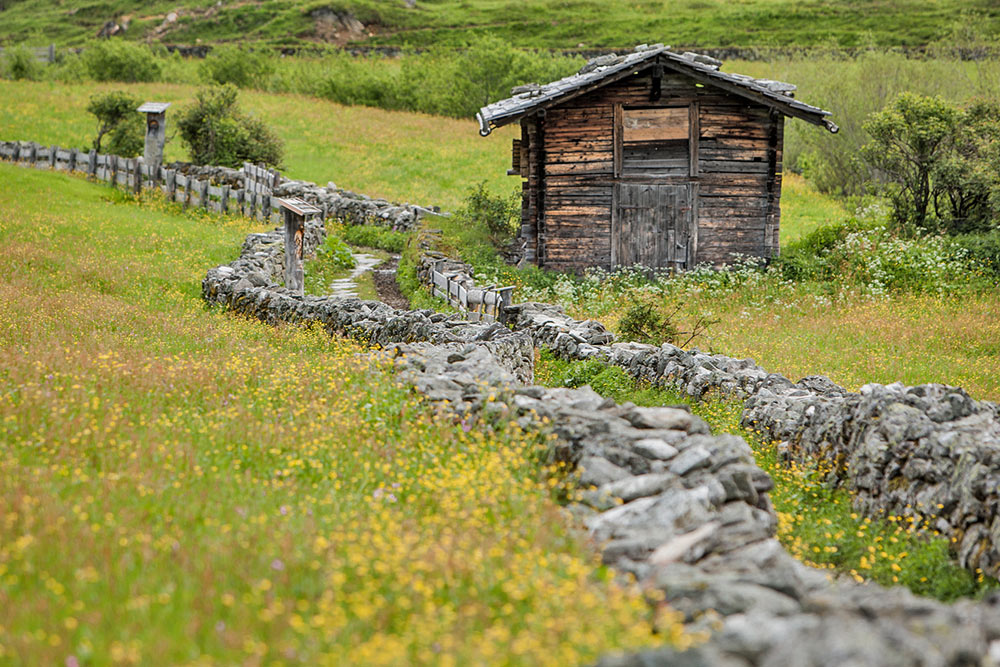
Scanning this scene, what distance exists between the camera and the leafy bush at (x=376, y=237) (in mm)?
27609

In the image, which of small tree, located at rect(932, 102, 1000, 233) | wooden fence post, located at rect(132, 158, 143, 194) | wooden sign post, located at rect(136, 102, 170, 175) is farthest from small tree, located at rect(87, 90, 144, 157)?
small tree, located at rect(932, 102, 1000, 233)

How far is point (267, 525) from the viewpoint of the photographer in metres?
6.48

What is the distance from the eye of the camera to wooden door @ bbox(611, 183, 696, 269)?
23828 millimetres

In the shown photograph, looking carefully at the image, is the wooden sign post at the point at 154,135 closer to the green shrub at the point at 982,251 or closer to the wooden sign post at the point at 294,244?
the wooden sign post at the point at 294,244

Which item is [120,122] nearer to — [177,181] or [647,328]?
[177,181]

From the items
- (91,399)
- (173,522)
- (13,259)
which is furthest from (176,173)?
(173,522)

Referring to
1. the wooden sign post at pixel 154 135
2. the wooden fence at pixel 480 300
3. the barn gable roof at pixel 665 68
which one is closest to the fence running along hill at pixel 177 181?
the wooden sign post at pixel 154 135

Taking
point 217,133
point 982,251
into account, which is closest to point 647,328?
point 982,251

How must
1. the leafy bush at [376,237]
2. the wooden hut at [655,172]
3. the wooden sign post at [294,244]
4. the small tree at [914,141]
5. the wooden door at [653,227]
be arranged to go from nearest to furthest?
the wooden sign post at [294,244] < the wooden hut at [655,172] < the wooden door at [653,227] < the small tree at [914,141] < the leafy bush at [376,237]

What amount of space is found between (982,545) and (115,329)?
12077mm

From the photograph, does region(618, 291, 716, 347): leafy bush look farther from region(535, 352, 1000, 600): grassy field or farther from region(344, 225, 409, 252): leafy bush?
region(344, 225, 409, 252): leafy bush

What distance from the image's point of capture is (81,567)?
18.4 feet

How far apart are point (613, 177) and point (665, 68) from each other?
310cm

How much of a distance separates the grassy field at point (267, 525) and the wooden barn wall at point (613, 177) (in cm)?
1315
